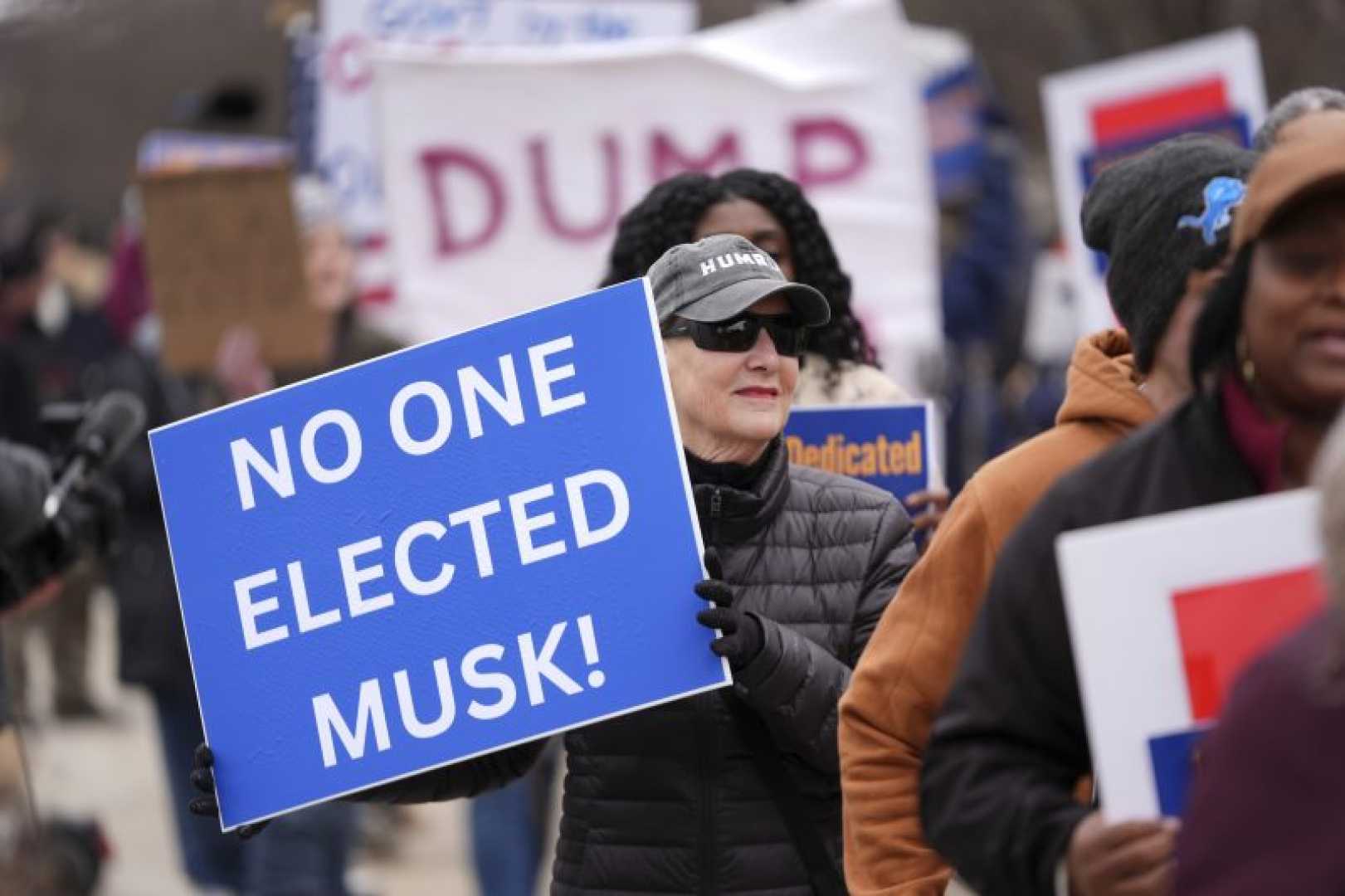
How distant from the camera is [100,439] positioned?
5.91 meters

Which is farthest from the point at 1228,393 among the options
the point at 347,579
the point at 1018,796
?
the point at 347,579

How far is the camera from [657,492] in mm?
3945

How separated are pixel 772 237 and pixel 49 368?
23.9 ft

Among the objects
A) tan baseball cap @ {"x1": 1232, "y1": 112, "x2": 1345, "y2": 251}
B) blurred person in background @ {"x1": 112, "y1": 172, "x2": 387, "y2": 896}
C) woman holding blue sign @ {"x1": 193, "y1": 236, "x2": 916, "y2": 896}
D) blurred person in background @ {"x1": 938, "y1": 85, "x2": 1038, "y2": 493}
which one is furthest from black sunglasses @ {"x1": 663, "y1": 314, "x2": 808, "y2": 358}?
blurred person in background @ {"x1": 938, "y1": 85, "x2": 1038, "y2": 493}

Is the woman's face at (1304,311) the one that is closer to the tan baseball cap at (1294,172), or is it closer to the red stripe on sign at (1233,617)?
the tan baseball cap at (1294,172)

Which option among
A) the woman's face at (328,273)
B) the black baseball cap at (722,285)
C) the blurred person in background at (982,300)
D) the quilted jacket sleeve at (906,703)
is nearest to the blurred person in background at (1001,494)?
the quilted jacket sleeve at (906,703)

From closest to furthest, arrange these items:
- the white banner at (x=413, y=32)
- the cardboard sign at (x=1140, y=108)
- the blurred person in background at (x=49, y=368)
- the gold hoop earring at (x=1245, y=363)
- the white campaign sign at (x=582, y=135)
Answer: the gold hoop earring at (x=1245, y=363) → the cardboard sign at (x=1140, y=108) → the white campaign sign at (x=582, y=135) → the blurred person in background at (x=49, y=368) → the white banner at (x=413, y=32)

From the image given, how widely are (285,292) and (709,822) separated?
173 inches

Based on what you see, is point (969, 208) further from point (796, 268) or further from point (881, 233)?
point (796, 268)

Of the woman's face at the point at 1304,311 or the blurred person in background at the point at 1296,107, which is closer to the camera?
the woman's face at the point at 1304,311

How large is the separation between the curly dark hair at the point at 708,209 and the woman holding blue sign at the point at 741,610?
754 mm

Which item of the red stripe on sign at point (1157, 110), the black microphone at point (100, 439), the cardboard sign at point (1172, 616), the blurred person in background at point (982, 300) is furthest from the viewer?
the blurred person in background at point (982, 300)

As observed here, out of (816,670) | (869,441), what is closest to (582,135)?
(869,441)

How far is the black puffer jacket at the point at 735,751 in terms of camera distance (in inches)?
161
